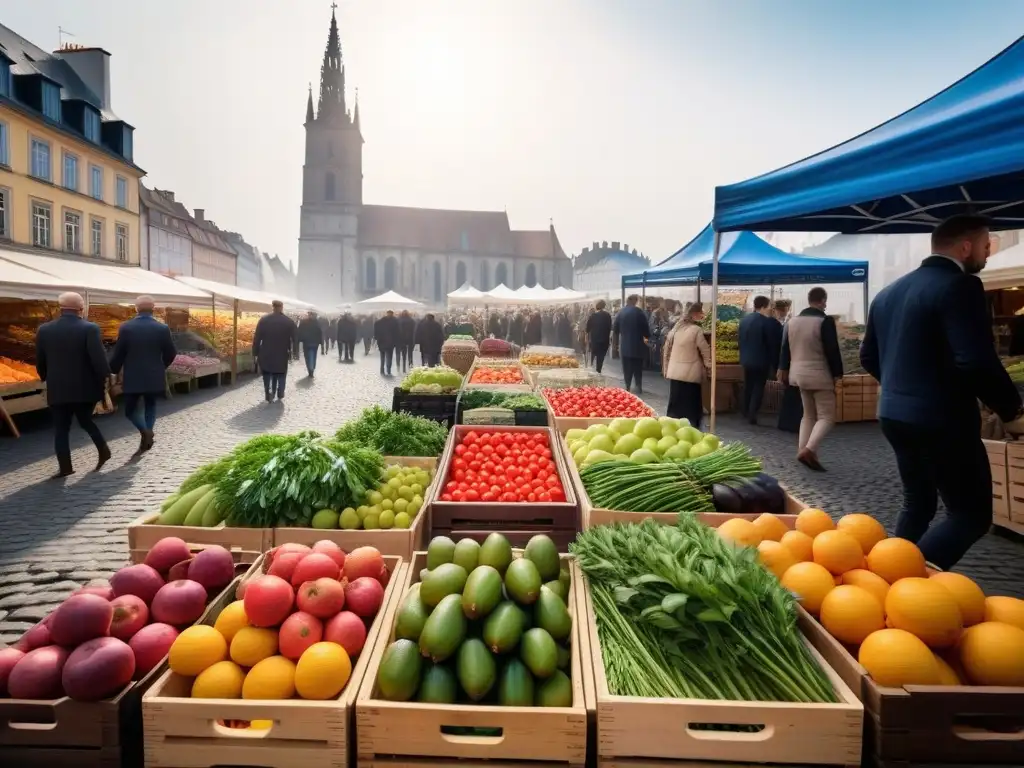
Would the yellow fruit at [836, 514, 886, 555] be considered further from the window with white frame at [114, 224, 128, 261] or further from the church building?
the church building

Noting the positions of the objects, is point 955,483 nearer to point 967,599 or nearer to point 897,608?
point 967,599

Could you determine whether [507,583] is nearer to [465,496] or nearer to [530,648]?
[530,648]

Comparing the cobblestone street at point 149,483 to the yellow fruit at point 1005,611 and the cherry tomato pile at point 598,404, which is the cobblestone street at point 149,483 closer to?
the cherry tomato pile at point 598,404

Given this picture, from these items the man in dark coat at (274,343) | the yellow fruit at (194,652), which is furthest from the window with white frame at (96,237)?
A: the yellow fruit at (194,652)

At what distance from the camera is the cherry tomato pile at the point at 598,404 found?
7.42 metres

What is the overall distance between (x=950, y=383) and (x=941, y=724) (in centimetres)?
200

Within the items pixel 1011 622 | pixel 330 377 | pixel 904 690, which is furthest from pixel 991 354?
pixel 330 377

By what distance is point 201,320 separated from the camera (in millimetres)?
21969

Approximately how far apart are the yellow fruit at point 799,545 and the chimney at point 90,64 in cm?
3916

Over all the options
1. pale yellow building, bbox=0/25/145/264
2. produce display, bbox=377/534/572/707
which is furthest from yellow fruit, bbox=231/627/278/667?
pale yellow building, bbox=0/25/145/264

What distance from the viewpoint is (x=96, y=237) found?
3241 cm

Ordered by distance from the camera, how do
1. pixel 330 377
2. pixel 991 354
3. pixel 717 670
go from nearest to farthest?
pixel 717 670 → pixel 991 354 → pixel 330 377

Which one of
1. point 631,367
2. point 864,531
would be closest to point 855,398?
point 631,367

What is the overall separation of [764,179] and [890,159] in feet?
5.92
